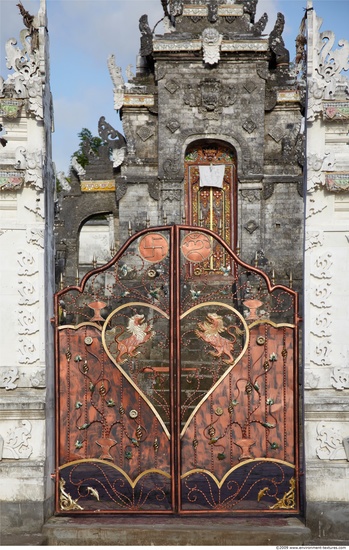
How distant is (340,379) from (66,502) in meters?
2.99

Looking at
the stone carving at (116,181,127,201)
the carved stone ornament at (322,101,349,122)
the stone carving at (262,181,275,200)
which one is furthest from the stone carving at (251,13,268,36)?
the carved stone ornament at (322,101,349,122)

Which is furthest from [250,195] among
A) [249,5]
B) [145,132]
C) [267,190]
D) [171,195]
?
[249,5]

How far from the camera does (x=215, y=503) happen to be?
9.09 meters

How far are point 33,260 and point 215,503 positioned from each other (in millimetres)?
3055

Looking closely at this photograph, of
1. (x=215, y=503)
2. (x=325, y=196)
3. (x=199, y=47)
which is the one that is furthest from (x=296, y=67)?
(x=215, y=503)

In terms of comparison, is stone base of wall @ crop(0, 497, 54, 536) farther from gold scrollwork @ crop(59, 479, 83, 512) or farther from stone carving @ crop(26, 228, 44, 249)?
stone carving @ crop(26, 228, 44, 249)

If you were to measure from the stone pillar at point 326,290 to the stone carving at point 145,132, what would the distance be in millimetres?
13212

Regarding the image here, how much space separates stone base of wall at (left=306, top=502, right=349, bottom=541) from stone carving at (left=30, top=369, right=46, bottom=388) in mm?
2834

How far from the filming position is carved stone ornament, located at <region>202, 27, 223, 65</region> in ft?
69.2

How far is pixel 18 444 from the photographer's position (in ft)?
29.0

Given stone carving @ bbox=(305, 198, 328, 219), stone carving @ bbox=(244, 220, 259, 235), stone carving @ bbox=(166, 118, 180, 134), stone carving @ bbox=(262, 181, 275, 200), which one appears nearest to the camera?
stone carving @ bbox=(305, 198, 328, 219)

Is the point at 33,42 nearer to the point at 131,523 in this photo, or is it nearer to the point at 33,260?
the point at 33,260

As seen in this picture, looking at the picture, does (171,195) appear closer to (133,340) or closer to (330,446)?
(133,340)

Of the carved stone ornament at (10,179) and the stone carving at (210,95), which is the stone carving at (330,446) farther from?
the stone carving at (210,95)
